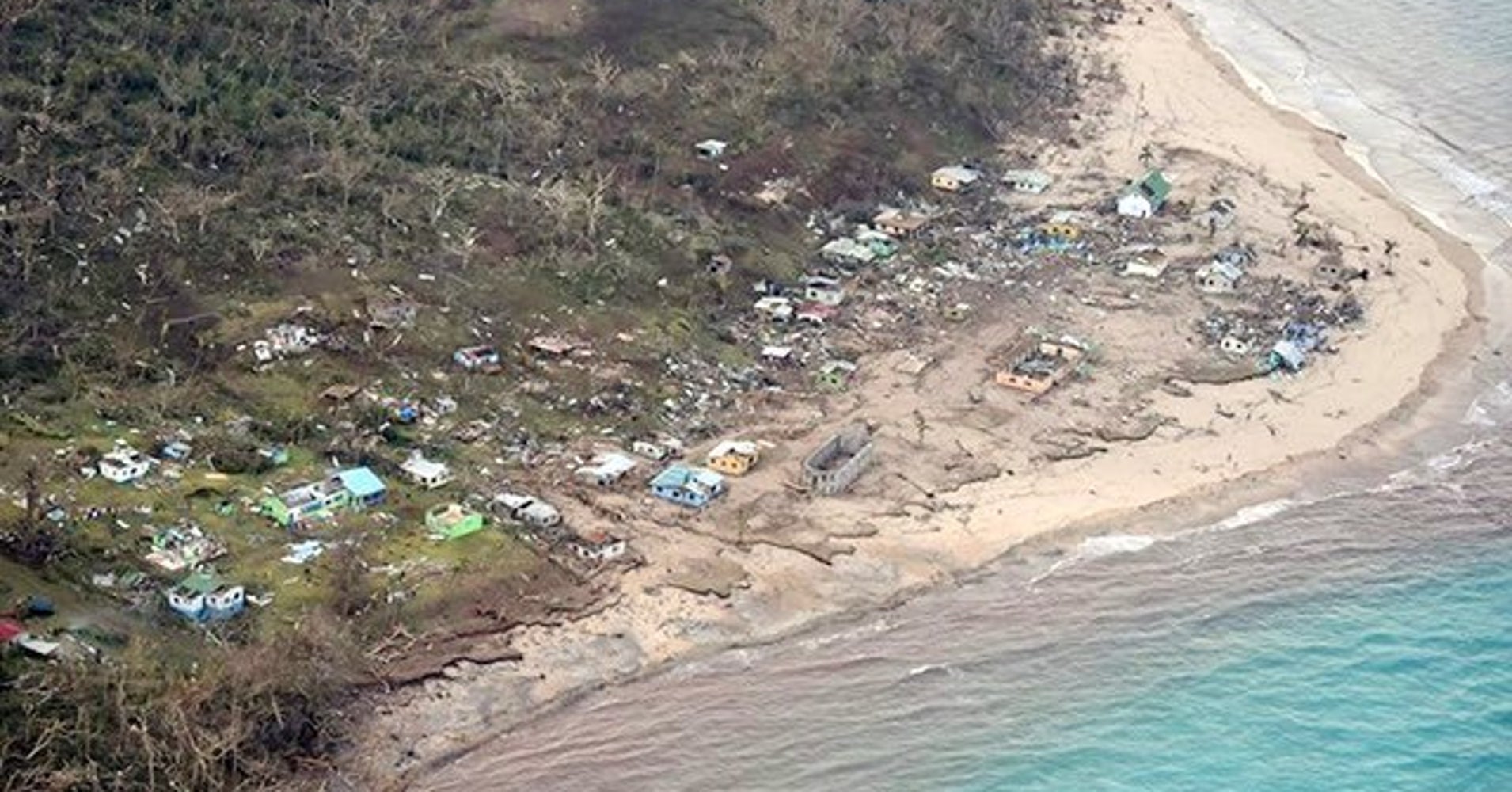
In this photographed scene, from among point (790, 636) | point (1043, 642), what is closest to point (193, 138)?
point (790, 636)

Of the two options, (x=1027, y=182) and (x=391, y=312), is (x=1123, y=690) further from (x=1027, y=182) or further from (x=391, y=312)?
(x=1027, y=182)

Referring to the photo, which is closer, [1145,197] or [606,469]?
[606,469]

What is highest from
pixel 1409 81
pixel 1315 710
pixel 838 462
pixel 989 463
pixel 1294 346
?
pixel 1409 81

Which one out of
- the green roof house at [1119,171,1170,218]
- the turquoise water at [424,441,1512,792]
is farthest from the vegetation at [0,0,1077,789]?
the green roof house at [1119,171,1170,218]

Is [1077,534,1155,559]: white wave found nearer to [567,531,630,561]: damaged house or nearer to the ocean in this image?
the ocean

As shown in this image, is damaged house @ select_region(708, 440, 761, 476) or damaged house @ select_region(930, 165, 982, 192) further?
damaged house @ select_region(930, 165, 982, 192)

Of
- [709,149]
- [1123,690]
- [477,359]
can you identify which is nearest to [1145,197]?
[709,149]
